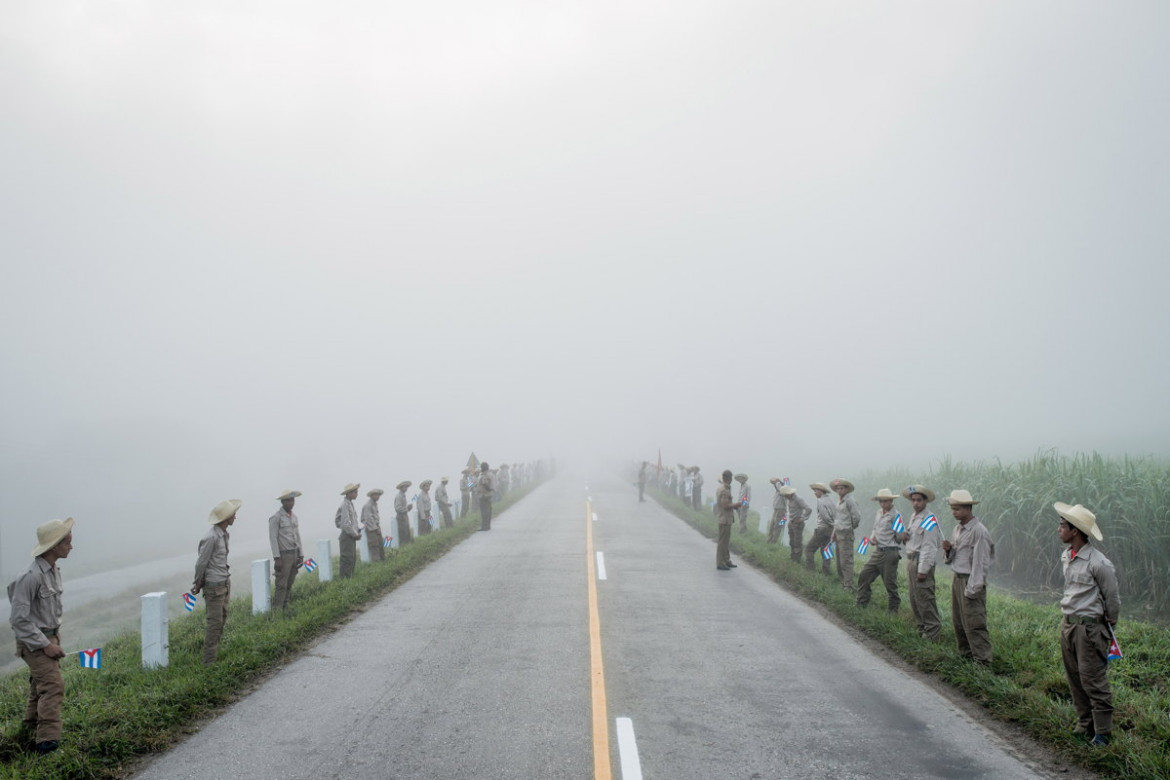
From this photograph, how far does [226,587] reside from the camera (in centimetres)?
771

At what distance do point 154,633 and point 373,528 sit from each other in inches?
266

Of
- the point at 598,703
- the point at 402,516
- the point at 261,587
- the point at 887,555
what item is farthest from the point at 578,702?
the point at 402,516

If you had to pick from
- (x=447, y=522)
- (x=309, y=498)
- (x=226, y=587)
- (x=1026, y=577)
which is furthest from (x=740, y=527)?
(x=309, y=498)

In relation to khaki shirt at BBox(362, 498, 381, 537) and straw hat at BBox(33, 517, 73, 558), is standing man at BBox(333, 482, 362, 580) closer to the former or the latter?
khaki shirt at BBox(362, 498, 381, 537)

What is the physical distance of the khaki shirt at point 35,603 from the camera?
17.5ft

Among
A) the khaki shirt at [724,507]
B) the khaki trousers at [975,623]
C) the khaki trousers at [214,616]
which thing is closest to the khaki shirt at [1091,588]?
the khaki trousers at [975,623]

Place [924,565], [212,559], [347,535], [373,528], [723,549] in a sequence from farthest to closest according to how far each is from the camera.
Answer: [373,528] → [723,549] → [347,535] → [924,565] → [212,559]

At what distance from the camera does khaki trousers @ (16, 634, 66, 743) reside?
528 centimetres

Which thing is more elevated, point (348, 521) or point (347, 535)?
point (348, 521)

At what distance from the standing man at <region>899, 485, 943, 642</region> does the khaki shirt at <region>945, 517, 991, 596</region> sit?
58cm

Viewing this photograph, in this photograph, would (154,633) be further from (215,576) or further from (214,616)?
(215,576)

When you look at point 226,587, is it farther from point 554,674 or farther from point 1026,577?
point 1026,577

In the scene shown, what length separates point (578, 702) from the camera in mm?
6090

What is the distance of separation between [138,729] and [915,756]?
6097mm
